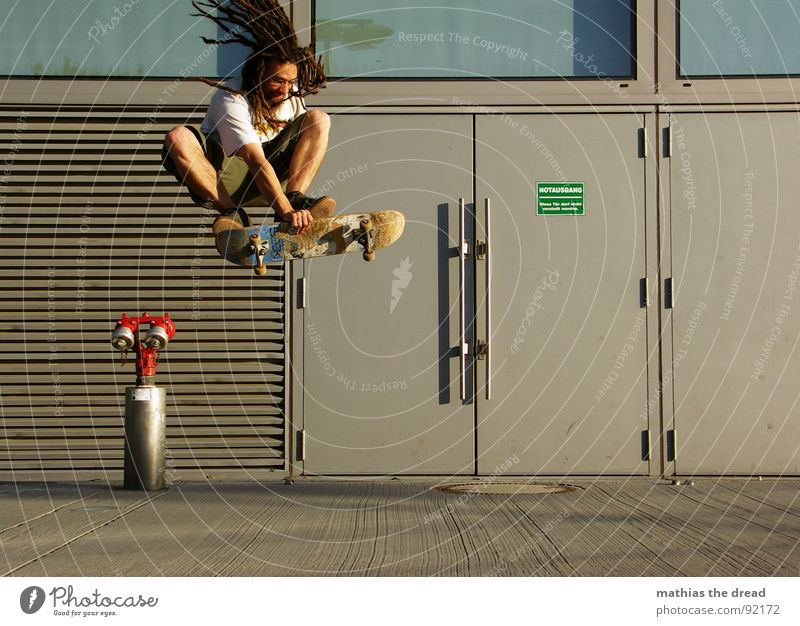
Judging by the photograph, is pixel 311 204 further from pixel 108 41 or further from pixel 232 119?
pixel 108 41

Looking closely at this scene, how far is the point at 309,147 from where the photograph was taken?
2936 millimetres

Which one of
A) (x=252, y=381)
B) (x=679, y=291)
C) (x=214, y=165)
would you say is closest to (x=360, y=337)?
(x=252, y=381)

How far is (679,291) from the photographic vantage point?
1031 centimetres

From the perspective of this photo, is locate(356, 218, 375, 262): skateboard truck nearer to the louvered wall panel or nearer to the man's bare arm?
the man's bare arm

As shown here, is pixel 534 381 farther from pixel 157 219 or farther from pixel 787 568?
pixel 787 568

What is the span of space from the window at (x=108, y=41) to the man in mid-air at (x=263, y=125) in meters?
7.42

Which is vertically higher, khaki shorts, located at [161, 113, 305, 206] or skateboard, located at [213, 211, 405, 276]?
khaki shorts, located at [161, 113, 305, 206]

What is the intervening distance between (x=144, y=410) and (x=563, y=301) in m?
3.72

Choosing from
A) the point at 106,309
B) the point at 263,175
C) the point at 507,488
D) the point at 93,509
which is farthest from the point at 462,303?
the point at 263,175

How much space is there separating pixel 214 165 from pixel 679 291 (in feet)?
25.6

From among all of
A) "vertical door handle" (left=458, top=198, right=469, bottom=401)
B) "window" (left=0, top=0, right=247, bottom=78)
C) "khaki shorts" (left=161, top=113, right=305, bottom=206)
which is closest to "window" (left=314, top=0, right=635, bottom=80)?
"window" (left=0, top=0, right=247, bottom=78)

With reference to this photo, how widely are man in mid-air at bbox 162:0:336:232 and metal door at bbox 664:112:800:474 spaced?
7.73 meters

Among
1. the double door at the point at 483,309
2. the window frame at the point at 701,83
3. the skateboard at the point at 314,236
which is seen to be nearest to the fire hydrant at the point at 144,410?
the double door at the point at 483,309

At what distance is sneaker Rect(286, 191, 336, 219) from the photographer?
3098 mm
